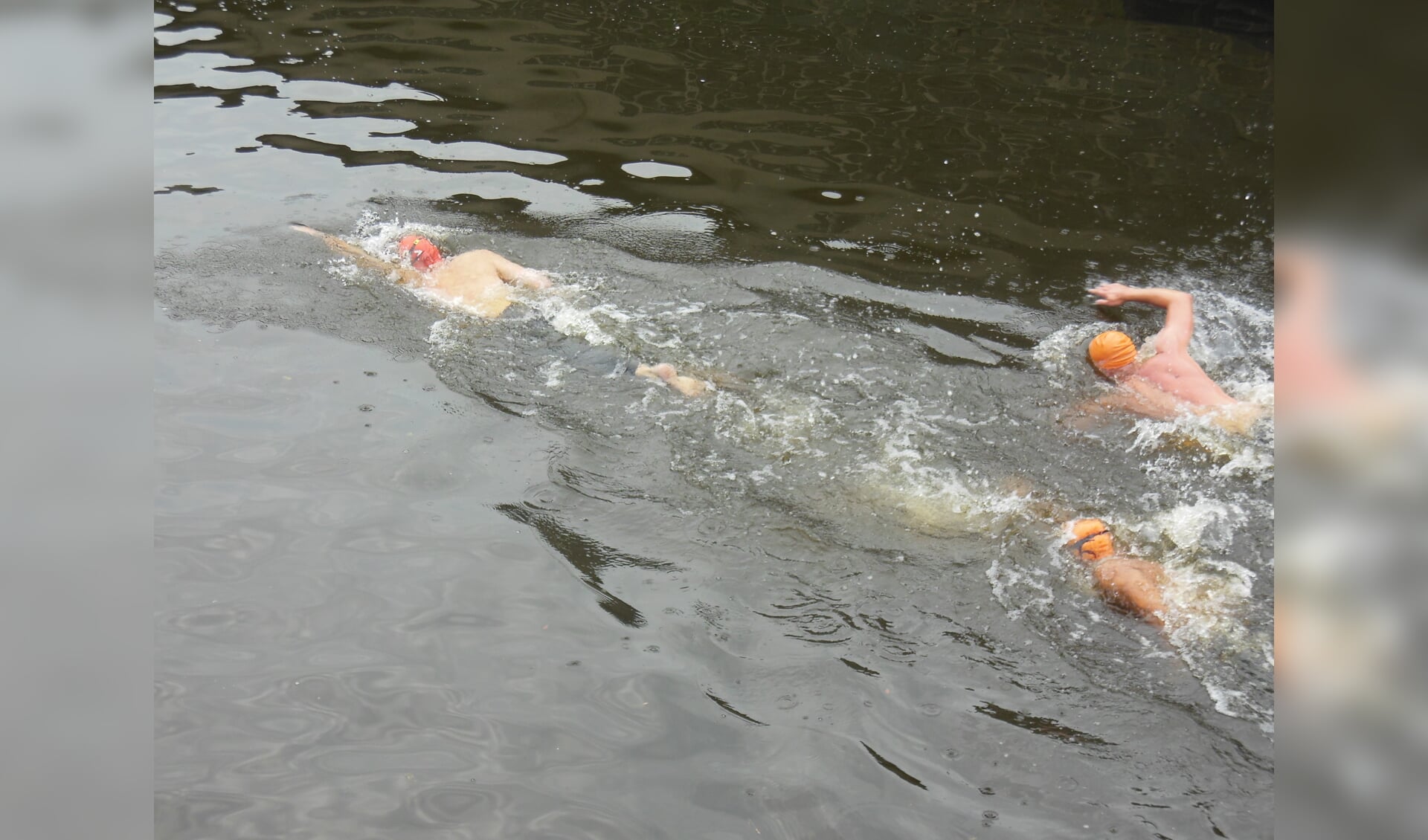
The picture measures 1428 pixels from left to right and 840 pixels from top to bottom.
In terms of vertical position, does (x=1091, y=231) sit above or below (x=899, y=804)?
above

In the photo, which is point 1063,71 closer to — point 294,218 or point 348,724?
point 294,218

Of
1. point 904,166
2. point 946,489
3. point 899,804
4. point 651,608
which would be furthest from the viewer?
point 904,166

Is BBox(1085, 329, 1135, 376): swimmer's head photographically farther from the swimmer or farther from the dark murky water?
the swimmer

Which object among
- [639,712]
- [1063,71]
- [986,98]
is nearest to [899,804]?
[639,712]

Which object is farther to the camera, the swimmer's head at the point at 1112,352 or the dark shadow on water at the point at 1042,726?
the swimmer's head at the point at 1112,352

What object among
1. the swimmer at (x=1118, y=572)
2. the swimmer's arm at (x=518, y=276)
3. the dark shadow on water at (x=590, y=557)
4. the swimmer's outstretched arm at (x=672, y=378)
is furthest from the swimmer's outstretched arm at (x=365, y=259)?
the swimmer at (x=1118, y=572)

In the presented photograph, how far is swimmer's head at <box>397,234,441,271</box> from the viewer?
676cm

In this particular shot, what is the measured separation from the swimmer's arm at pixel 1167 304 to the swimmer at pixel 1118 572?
5.29 feet

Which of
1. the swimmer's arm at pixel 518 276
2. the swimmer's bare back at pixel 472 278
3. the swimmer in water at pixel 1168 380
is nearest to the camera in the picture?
the swimmer in water at pixel 1168 380

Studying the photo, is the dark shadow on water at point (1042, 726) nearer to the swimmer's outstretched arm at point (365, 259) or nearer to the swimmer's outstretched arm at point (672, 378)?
the swimmer's outstretched arm at point (672, 378)

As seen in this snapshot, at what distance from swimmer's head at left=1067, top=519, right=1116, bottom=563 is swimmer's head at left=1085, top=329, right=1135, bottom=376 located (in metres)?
1.36
